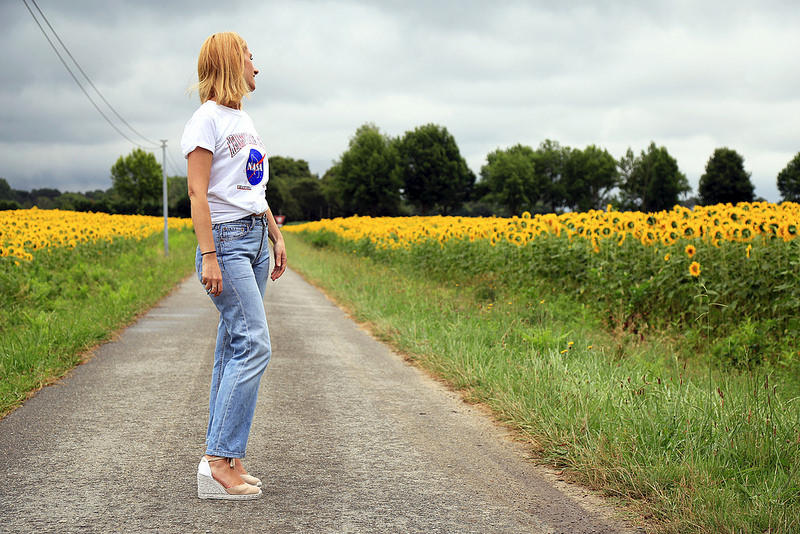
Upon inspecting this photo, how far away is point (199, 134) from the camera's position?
3027 mm

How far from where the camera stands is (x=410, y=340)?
7395 millimetres

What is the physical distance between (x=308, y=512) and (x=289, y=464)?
0.70 meters

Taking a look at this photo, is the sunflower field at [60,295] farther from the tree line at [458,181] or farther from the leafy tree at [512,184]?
the leafy tree at [512,184]

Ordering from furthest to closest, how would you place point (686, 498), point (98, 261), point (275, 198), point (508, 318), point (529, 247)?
1. point (275, 198)
2. point (98, 261)
3. point (529, 247)
4. point (508, 318)
5. point (686, 498)

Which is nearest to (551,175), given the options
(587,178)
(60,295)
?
(587,178)

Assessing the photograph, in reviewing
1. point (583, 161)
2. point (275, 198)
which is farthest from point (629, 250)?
point (583, 161)

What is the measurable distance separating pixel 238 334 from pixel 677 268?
5.80 metres

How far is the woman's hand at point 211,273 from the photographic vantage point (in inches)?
120

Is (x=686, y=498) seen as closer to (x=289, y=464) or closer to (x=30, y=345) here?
(x=289, y=464)

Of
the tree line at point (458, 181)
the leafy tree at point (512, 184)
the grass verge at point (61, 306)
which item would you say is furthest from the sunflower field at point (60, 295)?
the leafy tree at point (512, 184)

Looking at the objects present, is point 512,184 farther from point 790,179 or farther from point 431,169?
point 790,179

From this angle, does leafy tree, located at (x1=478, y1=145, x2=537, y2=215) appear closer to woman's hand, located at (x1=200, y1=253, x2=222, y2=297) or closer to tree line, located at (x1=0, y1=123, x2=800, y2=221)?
tree line, located at (x1=0, y1=123, x2=800, y2=221)

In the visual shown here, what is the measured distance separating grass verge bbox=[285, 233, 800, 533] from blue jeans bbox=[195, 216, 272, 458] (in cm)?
169

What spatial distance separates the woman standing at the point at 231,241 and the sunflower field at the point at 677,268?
10.2 ft
